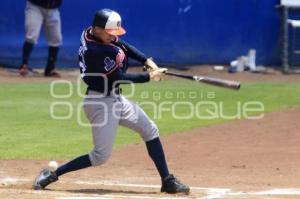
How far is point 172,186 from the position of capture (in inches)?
313

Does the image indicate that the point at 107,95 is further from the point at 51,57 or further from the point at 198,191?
the point at 51,57

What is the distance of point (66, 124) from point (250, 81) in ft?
21.0

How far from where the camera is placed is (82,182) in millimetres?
8633

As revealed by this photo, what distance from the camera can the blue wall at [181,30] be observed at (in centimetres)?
1878

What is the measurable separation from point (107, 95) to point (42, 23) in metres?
10.3

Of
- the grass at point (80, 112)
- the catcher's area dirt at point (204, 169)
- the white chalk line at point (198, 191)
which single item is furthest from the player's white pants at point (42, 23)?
the white chalk line at point (198, 191)

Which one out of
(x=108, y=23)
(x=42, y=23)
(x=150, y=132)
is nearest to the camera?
(x=108, y=23)

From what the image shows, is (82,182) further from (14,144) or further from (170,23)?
(170,23)

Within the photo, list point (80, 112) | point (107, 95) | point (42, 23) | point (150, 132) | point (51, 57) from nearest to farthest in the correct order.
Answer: point (107, 95)
point (150, 132)
point (80, 112)
point (51, 57)
point (42, 23)

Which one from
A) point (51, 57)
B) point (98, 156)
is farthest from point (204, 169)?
point (51, 57)

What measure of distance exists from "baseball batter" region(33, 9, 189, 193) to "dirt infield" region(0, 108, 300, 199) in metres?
0.23

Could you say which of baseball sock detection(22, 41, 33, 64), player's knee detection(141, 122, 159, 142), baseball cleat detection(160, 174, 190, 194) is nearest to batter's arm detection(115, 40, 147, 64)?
player's knee detection(141, 122, 159, 142)

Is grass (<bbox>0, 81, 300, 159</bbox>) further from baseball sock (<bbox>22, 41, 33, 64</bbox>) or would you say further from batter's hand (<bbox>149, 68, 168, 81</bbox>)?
batter's hand (<bbox>149, 68, 168, 81</bbox>)

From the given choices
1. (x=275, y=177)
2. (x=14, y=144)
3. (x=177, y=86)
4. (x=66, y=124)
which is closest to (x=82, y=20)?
(x=177, y=86)
